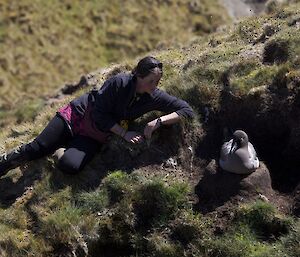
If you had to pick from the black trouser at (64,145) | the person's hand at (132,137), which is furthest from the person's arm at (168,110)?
the black trouser at (64,145)

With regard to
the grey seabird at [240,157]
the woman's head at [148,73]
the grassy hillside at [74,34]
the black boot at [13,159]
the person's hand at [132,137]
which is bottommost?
the grassy hillside at [74,34]

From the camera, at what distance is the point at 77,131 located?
9961 millimetres

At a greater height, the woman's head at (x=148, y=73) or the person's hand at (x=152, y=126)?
the woman's head at (x=148, y=73)

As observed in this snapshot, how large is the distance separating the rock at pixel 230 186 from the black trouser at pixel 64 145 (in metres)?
1.97

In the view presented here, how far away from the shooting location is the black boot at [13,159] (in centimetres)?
1014

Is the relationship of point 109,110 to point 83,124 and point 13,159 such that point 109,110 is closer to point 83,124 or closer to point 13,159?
point 83,124

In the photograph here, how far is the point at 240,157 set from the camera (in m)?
8.65

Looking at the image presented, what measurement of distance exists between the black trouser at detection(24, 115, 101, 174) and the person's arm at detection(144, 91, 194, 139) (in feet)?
3.31

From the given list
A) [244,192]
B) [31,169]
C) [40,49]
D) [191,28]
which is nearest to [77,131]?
[31,169]

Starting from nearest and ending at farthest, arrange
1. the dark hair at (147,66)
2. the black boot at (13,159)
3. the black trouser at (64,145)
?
Result: the dark hair at (147,66) < the black trouser at (64,145) < the black boot at (13,159)

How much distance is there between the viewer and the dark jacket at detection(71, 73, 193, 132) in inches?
372

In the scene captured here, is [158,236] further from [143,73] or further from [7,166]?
[7,166]

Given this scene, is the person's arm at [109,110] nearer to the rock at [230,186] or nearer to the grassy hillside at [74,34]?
the rock at [230,186]

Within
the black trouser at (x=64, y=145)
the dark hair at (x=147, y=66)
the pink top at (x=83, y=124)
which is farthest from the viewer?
the pink top at (x=83, y=124)
